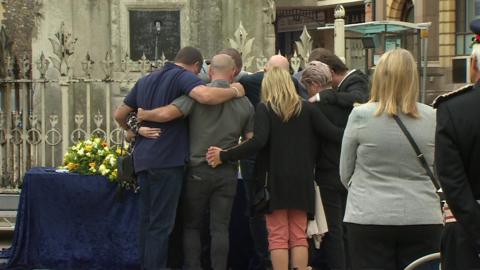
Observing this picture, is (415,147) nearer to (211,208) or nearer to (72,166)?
(211,208)

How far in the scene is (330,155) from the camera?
867 centimetres

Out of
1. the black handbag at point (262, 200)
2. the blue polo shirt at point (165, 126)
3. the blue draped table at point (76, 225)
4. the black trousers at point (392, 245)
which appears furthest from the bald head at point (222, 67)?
the black trousers at point (392, 245)

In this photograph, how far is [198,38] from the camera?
1366 centimetres

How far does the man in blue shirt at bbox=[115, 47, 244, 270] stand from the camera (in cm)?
843

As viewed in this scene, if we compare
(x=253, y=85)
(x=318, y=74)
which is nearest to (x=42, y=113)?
(x=253, y=85)

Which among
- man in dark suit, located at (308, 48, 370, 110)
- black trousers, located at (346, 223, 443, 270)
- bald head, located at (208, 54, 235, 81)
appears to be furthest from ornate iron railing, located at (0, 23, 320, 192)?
→ black trousers, located at (346, 223, 443, 270)

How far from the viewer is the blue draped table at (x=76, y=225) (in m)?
9.26

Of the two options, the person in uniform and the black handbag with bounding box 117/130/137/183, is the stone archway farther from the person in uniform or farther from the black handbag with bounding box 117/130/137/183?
the person in uniform

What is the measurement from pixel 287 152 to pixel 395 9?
35.8m

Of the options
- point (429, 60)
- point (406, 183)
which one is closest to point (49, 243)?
point (406, 183)

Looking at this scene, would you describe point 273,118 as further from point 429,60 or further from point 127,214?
point 429,60

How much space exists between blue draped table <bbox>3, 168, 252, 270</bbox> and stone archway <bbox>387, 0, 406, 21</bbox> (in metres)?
34.7

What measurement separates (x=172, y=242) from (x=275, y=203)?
3.70 ft

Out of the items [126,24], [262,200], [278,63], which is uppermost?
[126,24]
